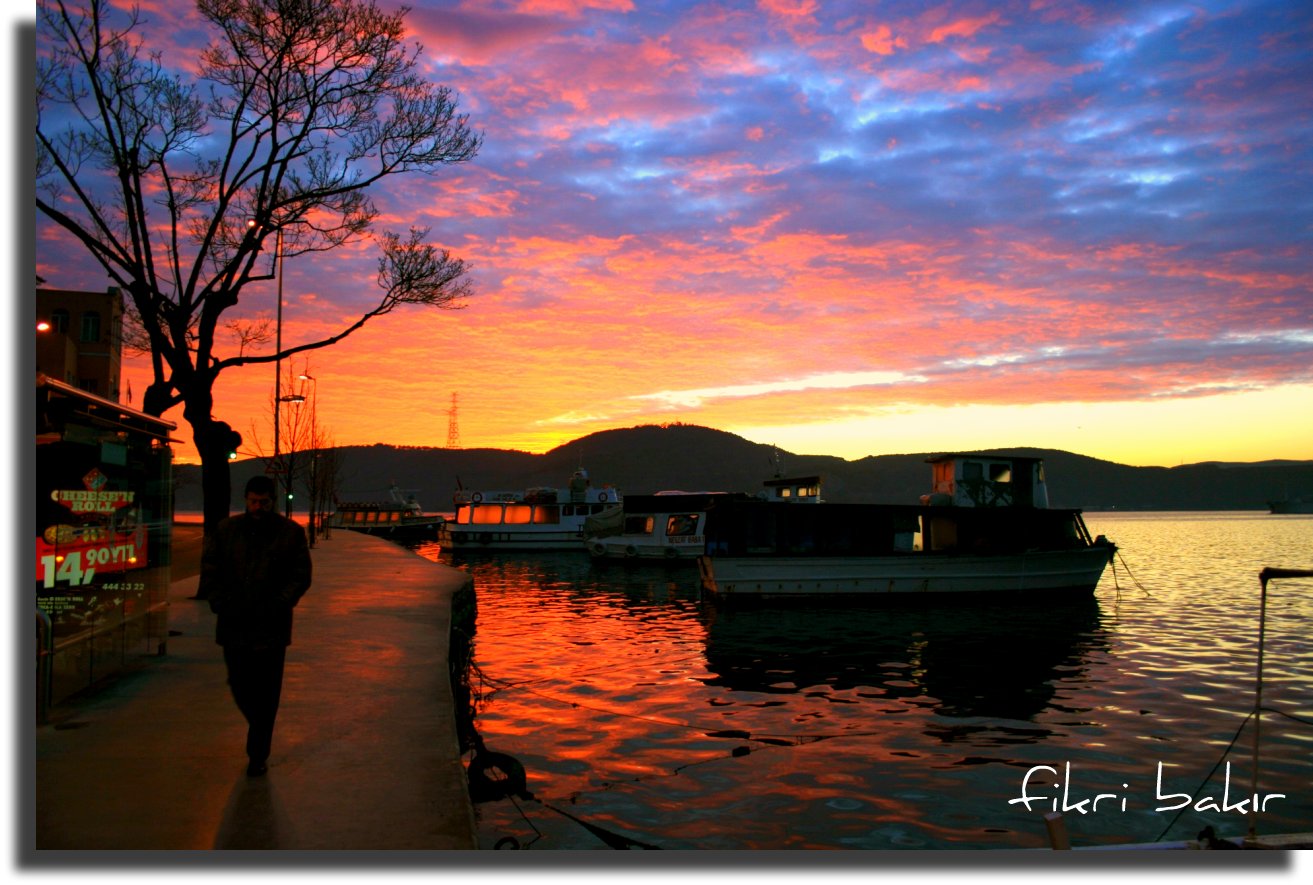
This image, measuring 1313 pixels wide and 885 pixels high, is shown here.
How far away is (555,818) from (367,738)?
1980mm

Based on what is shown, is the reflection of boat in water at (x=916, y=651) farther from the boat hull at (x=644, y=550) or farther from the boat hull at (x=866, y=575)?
the boat hull at (x=644, y=550)

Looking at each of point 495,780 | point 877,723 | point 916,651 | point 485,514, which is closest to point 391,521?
point 485,514

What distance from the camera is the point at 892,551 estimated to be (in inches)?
1150

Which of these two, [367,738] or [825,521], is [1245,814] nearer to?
[367,738]

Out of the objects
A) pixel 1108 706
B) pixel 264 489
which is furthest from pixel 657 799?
pixel 1108 706

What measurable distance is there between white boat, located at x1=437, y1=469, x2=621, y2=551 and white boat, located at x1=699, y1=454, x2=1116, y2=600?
2775cm

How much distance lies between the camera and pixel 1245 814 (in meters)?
9.53

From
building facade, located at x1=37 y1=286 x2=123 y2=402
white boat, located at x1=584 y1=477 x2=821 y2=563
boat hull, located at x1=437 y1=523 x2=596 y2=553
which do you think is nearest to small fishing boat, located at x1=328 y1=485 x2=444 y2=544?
boat hull, located at x1=437 y1=523 x2=596 y2=553

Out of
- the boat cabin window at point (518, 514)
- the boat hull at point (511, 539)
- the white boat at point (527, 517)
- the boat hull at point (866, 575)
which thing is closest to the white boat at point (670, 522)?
the white boat at point (527, 517)

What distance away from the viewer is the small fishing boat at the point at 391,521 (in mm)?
73438

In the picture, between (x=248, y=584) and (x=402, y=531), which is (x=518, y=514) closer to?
(x=402, y=531)

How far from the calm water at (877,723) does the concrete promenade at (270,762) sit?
1.33 metres

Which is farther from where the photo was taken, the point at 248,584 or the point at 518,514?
the point at 518,514

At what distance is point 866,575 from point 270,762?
2379cm
